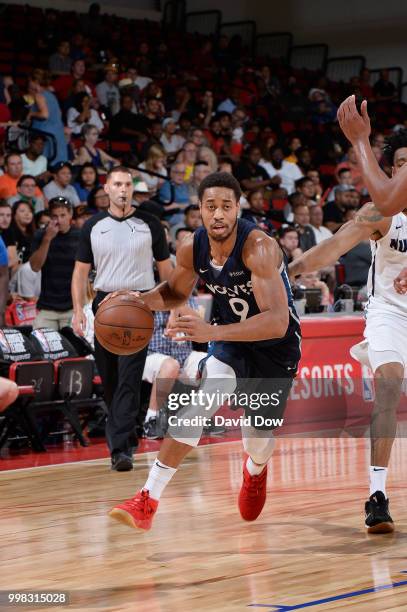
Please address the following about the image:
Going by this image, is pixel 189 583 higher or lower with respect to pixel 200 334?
lower

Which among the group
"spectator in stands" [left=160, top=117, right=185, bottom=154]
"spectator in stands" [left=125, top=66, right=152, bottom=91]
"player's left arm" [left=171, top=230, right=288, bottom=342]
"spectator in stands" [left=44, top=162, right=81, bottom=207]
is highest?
"spectator in stands" [left=125, top=66, right=152, bottom=91]

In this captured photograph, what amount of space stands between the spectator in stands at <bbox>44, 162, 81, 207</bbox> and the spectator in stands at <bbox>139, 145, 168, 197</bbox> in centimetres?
155

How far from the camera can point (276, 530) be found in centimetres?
523

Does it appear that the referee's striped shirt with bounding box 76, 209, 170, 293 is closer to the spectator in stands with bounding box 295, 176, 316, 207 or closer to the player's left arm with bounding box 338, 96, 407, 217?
the player's left arm with bounding box 338, 96, 407, 217

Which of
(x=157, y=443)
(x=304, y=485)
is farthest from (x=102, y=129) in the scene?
(x=304, y=485)

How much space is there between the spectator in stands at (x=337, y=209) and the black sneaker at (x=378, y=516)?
8552 mm

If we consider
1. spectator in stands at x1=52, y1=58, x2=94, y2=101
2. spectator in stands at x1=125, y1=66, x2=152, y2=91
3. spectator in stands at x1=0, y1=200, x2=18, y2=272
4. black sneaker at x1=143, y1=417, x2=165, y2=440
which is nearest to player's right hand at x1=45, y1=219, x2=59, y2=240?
spectator in stands at x1=0, y1=200, x2=18, y2=272

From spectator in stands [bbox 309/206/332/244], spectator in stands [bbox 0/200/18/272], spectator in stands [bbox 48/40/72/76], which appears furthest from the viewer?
spectator in stands [bbox 48/40/72/76]

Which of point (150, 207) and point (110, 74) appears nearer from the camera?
point (150, 207)

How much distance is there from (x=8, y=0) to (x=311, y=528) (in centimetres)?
1571

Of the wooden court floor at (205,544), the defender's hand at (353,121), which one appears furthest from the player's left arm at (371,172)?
the wooden court floor at (205,544)

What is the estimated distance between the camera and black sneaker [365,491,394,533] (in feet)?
16.5

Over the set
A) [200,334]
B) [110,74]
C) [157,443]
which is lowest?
[157,443]

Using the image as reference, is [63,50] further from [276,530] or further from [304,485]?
[276,530]
